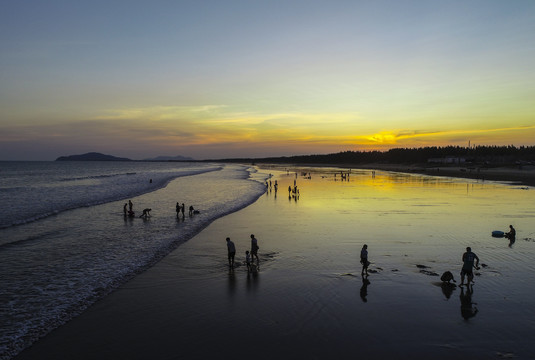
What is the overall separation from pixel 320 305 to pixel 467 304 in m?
4.84

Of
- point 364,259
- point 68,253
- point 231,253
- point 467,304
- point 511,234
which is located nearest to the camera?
point 467,304

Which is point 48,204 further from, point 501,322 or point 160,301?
point 501,322

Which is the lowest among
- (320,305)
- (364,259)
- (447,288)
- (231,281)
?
(231,281)

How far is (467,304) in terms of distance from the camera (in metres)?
11.4

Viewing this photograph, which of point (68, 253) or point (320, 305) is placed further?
point (68, 253)

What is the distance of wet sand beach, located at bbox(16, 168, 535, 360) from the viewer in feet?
29.5

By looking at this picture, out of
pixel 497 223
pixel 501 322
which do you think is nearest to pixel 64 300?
pixel 501 322

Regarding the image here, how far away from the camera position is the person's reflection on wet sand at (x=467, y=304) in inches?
422

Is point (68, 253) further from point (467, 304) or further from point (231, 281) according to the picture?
point (467, 304)

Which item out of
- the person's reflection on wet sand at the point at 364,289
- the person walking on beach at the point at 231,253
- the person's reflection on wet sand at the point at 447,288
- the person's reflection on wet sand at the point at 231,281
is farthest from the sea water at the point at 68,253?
the person's reflection on wet sand at the point at 447,288

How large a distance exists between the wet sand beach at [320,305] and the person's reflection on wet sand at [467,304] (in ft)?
0.12

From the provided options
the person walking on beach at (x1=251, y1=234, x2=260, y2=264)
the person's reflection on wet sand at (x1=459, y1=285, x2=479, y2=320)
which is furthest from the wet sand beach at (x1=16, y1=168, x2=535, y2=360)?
the person walking on beach at (x1=251, y1=234, x2=260, y2=264)

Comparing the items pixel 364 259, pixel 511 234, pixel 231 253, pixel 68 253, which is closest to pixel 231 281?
pixel 231 253

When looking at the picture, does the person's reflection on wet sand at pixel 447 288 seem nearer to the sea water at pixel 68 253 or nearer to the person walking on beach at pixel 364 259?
the person walking on beach at pixel 364 259
